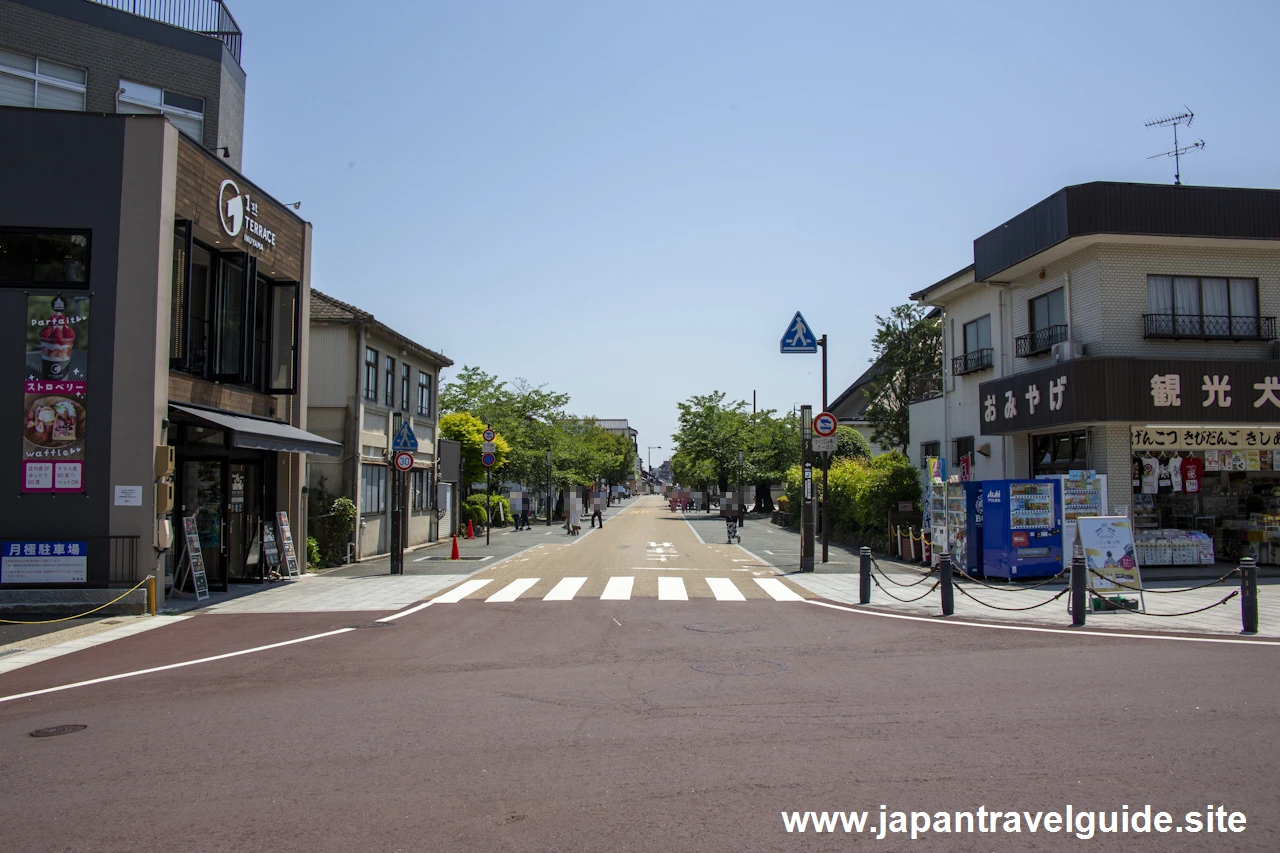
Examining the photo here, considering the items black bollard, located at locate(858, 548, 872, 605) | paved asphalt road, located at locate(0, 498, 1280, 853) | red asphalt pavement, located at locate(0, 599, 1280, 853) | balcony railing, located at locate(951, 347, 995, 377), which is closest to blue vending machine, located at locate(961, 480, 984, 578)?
black bollard, located at locate(858, 548, 872, 605)

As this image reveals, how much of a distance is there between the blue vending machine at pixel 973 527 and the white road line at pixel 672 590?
611 cm

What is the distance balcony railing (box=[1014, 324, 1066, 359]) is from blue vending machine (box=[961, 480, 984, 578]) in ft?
15.2

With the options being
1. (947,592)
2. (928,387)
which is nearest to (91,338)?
(947,592)

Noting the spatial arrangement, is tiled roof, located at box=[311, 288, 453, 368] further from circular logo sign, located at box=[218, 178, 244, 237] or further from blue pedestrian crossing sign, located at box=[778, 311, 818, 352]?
blue pedestrian crossing sign, located at box=[778, 311, 818, 352]

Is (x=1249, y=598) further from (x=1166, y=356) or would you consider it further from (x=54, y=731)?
(x=54, y=731)

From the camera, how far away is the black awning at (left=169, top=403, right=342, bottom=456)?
51.6ft

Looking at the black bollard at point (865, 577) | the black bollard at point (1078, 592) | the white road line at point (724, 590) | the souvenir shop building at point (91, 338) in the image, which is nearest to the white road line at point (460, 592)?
the souvenir shop building at point (91, 338)

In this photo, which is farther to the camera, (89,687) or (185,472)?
(185,472)

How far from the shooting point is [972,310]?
25422 mm

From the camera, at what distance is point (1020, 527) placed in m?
18.1

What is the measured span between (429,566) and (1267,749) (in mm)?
18937

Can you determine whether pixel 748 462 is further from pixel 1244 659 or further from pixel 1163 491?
pixel 1244 659

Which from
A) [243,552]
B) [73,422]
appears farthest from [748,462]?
[73,422]

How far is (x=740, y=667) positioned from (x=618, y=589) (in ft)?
25.5
